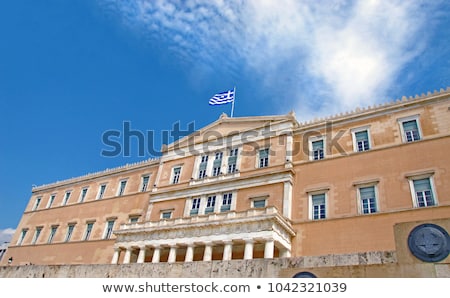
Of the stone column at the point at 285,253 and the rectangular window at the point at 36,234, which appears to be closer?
the stone column at the point at 285,253

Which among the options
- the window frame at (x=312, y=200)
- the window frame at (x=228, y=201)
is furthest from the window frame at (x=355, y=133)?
the window frame at (x=228, y=201)

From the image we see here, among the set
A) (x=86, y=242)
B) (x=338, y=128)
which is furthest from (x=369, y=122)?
(x=86, y=242)

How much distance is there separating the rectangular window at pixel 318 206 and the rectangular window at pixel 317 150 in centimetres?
277

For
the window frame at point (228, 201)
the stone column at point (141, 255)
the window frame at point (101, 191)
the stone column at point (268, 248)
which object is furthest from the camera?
the window frame at point (101, 191)

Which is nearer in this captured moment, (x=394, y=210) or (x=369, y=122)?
(x=394, y=210)

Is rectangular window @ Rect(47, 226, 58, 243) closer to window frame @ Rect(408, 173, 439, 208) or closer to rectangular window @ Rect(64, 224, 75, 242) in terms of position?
rectangular window @ Rect(64, 224, 75, 242)

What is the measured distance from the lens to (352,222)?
19750 mm

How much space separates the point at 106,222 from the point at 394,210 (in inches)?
993

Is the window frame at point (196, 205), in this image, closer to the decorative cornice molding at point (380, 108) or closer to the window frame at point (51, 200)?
the decorative cornice molding at point (380, 108)

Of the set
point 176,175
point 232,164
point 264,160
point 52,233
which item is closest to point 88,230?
point 52,233

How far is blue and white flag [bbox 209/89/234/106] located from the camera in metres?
28.6

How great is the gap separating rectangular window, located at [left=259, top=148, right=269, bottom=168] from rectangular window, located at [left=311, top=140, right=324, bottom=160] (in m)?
3.35

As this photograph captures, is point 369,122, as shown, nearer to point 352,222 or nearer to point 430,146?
point 430,146

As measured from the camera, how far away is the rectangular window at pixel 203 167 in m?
28.0
